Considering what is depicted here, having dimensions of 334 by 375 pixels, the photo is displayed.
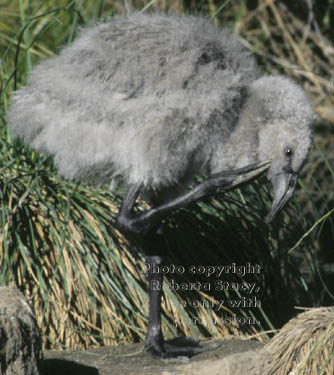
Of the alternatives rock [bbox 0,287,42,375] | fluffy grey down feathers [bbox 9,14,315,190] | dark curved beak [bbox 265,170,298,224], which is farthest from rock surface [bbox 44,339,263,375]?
fluffy grey down feathers [bbox 9,14,315,190]

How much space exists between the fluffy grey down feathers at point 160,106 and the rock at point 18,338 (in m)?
0.91

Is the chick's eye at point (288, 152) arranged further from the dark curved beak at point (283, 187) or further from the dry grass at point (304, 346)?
the dry grass at point (304, 346)

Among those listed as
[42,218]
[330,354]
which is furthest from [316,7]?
[330,354]

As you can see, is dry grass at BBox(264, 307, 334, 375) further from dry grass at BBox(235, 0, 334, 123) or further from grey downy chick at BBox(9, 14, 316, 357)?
dry grass at BBox(235, 0, 334, 123)

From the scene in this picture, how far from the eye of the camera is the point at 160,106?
3215mm

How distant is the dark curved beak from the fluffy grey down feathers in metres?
0.09

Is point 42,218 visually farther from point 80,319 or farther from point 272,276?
point 272,276

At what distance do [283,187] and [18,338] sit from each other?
1557mm

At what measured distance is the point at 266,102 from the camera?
345 cm

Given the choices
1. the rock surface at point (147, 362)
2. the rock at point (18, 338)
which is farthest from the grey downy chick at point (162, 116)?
the rock at point (18, 338)

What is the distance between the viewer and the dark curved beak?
3510 millimetres

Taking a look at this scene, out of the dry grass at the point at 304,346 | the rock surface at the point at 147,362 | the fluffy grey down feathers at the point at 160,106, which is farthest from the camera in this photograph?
the fluffy grey down feathers at the point at 160,106

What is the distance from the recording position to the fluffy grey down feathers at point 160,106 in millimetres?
3236

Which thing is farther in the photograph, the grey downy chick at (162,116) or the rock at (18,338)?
the grey downy chick at (162,116)
